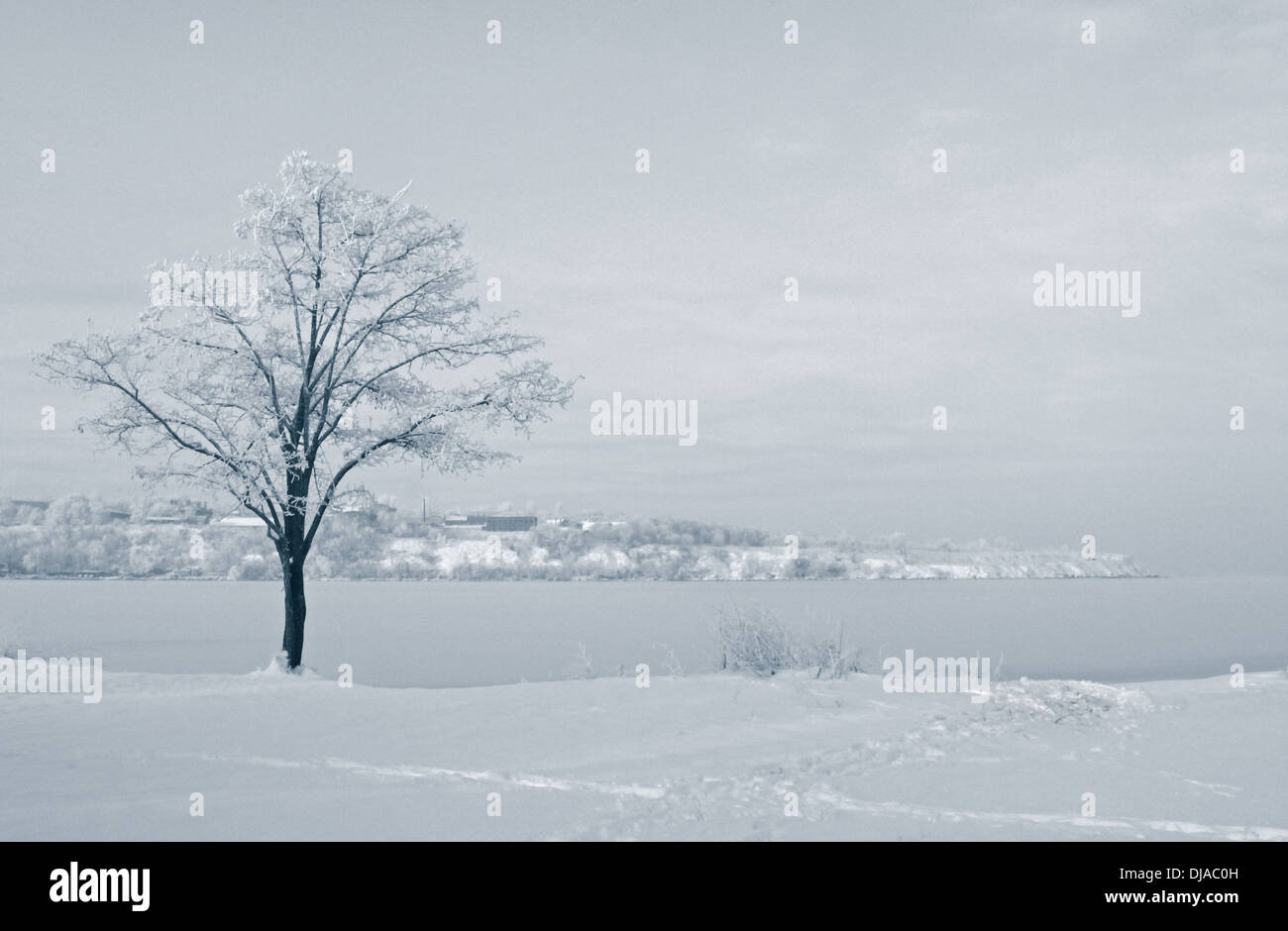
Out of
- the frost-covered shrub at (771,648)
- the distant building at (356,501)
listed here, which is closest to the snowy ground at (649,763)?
the frost-covered shrub at (771,648)

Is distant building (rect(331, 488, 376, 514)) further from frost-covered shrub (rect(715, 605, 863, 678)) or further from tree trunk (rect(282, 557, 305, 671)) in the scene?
frost-covered shrub (rect(715, 605, 863, 678))

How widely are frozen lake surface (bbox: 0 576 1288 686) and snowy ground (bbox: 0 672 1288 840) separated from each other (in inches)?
203

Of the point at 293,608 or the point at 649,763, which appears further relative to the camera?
the point at 293,608

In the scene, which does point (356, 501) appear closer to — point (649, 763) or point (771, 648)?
point (771, 648)

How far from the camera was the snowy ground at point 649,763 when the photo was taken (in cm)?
731

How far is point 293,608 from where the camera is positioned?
18156mm

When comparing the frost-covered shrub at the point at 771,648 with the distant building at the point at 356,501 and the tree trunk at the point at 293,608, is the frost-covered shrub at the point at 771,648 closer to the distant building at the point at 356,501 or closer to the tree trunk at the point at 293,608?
the distant building at the point at 356,501

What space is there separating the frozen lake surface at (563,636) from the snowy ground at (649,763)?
5.15 meters

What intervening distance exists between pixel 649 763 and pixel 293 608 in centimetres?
1074

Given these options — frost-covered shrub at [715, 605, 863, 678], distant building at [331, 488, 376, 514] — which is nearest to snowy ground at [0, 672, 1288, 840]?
frost-covered shrub at [715, 605, 863, 678]

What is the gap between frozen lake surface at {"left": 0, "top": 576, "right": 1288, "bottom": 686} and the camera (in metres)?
27.0

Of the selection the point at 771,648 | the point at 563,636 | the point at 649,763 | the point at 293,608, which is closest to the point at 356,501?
the point at 293,608
